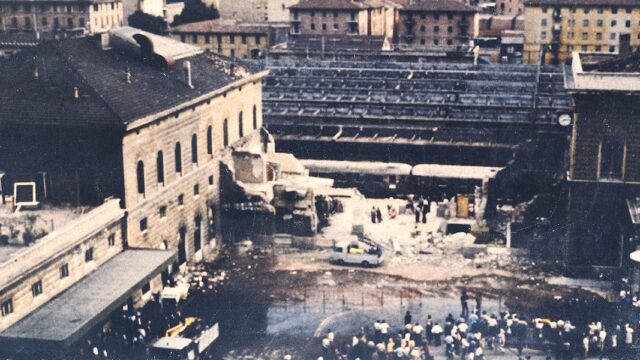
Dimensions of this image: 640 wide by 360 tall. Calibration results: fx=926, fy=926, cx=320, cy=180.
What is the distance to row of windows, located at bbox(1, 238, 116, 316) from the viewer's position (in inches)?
1452

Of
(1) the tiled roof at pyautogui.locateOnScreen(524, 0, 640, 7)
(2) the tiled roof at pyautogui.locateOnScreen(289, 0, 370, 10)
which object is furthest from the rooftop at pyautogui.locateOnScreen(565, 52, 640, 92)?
(2) the tiled roof at pyautogui.locateOnScreen(289, 0, 370, 10)

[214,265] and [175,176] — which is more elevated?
[175,176]

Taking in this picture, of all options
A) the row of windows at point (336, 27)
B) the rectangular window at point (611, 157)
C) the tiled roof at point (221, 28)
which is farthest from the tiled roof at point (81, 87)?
the row of windows at point (336, 27)

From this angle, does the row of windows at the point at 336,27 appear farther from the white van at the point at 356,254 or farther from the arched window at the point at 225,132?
the white van at the point at 356,254

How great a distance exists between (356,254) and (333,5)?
258 ft

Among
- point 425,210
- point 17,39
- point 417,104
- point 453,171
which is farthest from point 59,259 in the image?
point 17,39

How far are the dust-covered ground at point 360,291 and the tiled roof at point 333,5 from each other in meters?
71.7

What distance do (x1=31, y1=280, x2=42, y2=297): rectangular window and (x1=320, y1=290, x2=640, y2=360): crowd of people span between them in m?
12.5

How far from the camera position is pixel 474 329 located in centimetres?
4288

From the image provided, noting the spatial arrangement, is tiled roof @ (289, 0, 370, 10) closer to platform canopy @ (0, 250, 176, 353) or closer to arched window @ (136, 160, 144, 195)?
arched window @ (136, 160, 144, 195)

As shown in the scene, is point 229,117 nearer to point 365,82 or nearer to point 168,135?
point 168,135

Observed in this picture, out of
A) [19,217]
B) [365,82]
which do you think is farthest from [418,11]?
[19,217]

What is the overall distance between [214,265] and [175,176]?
5870 mm

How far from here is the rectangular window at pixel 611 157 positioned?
164 feet
